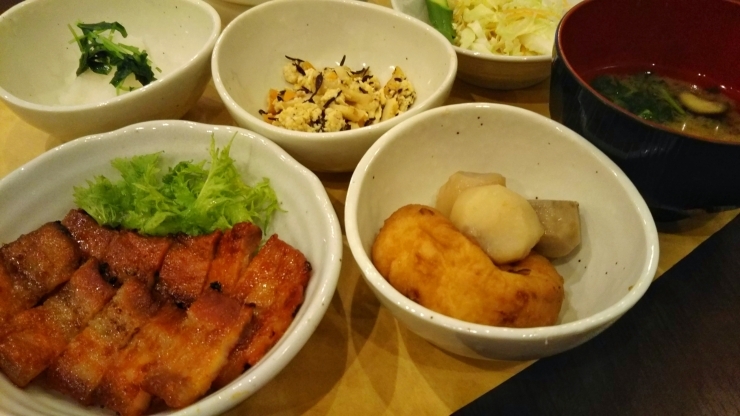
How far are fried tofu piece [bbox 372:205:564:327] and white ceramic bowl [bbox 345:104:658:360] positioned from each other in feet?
0.22

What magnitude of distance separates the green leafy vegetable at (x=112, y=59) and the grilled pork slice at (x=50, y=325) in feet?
3.03

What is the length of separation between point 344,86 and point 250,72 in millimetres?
387

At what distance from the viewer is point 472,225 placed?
1380 millimetres

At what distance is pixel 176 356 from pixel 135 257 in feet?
1.25

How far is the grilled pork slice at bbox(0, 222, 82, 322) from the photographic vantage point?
4.39ft

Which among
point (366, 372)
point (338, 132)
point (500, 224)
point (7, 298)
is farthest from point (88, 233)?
point (500, 224)

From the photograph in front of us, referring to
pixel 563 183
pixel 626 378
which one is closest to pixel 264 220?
pixel 563 183

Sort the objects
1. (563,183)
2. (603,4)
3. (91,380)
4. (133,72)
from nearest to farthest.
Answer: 1. (91,380)
2. (563,183)
3. (603,4)
4. (133,72)

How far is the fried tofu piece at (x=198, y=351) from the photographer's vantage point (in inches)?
44.0

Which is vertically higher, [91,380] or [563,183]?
[563,183]

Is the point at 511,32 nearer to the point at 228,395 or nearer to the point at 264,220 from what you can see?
the point at 264,220

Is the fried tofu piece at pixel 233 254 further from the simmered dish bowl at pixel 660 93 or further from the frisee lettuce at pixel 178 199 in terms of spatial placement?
the simmered dish bowl at pixel 660 93

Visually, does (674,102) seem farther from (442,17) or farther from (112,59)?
(112,59)

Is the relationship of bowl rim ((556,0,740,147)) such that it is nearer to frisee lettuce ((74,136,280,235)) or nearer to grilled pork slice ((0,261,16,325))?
frisee lettuce ((74,136,280,235))
